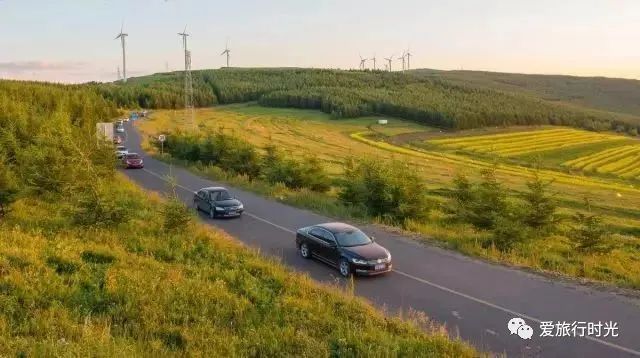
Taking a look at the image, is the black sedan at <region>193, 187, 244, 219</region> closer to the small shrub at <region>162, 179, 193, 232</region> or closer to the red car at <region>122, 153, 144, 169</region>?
the small shrub at <region>162, 179, 193, 232</region>

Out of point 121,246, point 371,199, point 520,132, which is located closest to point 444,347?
point 121,246

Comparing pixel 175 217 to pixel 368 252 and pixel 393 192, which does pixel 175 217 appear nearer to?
pixel 368 252

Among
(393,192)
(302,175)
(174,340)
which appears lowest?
(174,340)

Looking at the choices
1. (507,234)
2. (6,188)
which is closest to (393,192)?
(507,234)

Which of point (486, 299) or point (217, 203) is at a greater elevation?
point (217, 203)

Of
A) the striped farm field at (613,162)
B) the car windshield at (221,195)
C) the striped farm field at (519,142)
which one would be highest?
the car windshield at (221,195)

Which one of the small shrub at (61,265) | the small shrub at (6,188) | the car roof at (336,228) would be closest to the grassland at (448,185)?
the car roof at (336,228)

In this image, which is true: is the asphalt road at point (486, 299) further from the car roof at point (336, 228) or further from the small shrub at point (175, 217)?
the small shrub at point (175, 217)

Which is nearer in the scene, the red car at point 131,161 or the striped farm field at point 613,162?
the red car at point 131,161

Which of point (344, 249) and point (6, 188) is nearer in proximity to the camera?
point (344, 249)
